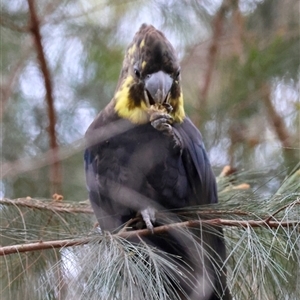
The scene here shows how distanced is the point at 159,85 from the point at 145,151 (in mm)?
194

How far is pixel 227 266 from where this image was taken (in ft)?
4.37

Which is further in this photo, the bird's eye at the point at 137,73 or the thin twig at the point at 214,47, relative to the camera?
the thin twig at the point at 214,47

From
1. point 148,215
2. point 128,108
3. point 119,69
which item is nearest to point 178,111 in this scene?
point 128,108

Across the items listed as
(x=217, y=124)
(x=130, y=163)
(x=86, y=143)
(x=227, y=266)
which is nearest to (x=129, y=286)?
(x=227, y=266)

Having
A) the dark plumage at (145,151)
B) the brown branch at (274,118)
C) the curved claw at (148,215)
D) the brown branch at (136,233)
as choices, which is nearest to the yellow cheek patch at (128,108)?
the dark plumage at (145,151)

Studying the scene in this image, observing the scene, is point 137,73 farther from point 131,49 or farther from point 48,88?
point 48,88

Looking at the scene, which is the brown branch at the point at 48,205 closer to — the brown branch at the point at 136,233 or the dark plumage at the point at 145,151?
the dark plumage at the point at 145,151

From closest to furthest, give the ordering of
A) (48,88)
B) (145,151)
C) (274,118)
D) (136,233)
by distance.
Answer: (136,233)
(145,151)
(48,88)
(274,118)

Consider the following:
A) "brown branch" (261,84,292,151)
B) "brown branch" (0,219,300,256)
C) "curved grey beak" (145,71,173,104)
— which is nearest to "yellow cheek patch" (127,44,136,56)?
"curved grey beak" (145,71,173,104)

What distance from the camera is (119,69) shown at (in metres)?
2.74

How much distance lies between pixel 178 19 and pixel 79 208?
4.15 feet

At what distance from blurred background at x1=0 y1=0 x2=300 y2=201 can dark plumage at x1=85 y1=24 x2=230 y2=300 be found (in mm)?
449

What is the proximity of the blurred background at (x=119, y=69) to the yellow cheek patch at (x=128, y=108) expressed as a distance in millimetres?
509

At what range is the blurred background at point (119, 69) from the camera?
2.35 metres
